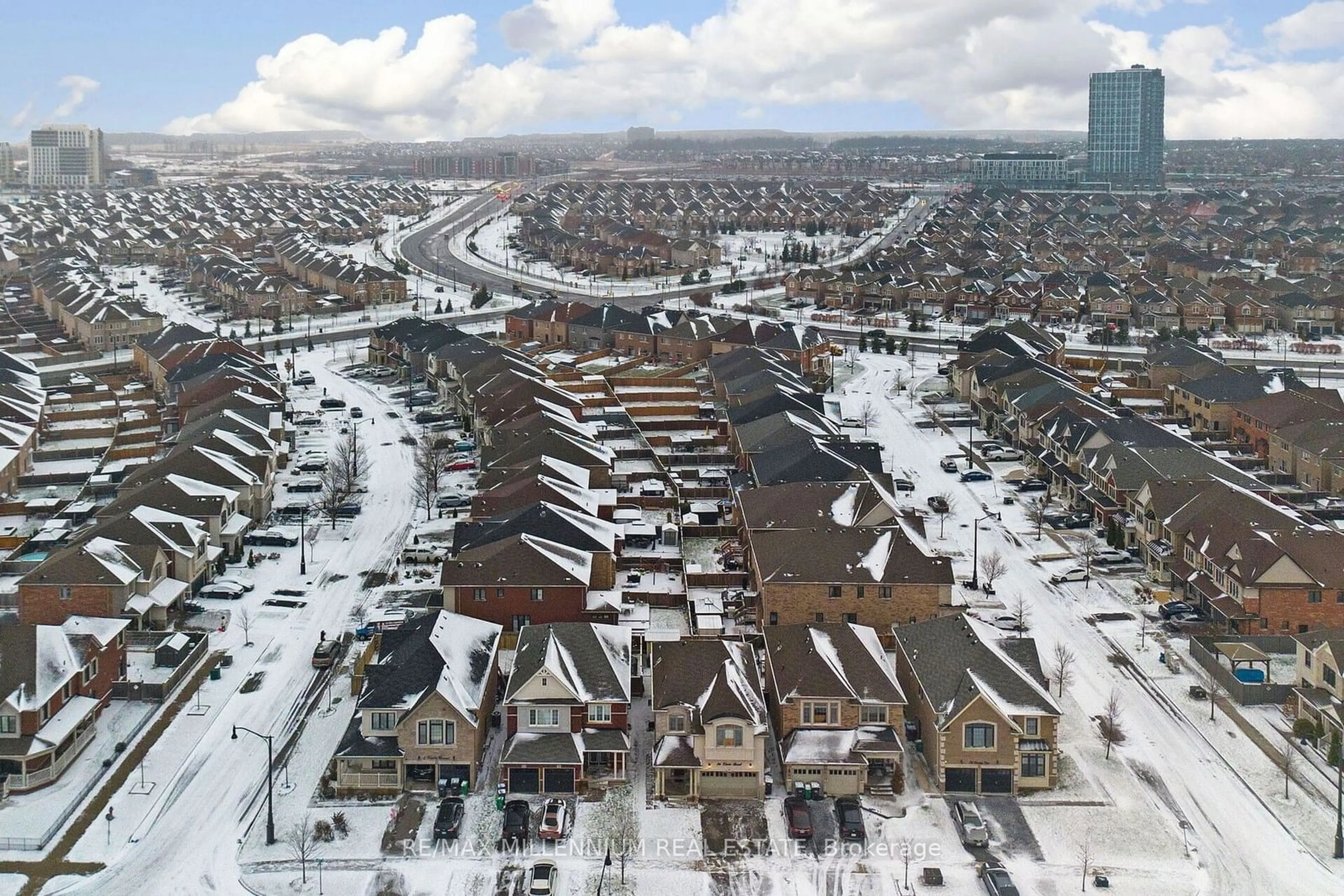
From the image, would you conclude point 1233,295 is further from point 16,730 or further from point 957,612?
point 16,730

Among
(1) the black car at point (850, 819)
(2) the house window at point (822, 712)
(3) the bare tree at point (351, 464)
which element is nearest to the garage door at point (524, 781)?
(2) the house window at point (822, 712)

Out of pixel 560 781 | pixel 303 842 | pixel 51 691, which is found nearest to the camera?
pixel 303 842

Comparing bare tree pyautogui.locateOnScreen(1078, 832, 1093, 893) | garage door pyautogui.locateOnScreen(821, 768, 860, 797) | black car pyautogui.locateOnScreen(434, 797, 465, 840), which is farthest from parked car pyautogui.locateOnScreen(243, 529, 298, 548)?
bare tree pyautogui.locateOnScreen(1078, 832, 1093, 893)

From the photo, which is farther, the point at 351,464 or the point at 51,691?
the point at 351,464

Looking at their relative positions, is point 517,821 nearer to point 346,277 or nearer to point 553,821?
point 553,821

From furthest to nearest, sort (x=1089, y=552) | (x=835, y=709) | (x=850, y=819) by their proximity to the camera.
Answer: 1. (x=1089, y=552)
2. (x=835, y=709)
3. (x=850, y=819)

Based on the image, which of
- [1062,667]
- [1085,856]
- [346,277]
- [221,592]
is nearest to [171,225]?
[346,277]

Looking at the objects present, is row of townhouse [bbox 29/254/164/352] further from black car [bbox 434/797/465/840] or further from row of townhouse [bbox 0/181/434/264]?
black car [bbox 434/797/465/840]

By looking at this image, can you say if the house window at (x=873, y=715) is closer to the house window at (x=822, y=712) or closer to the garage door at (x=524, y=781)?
the house window at (x=822, y=712)
